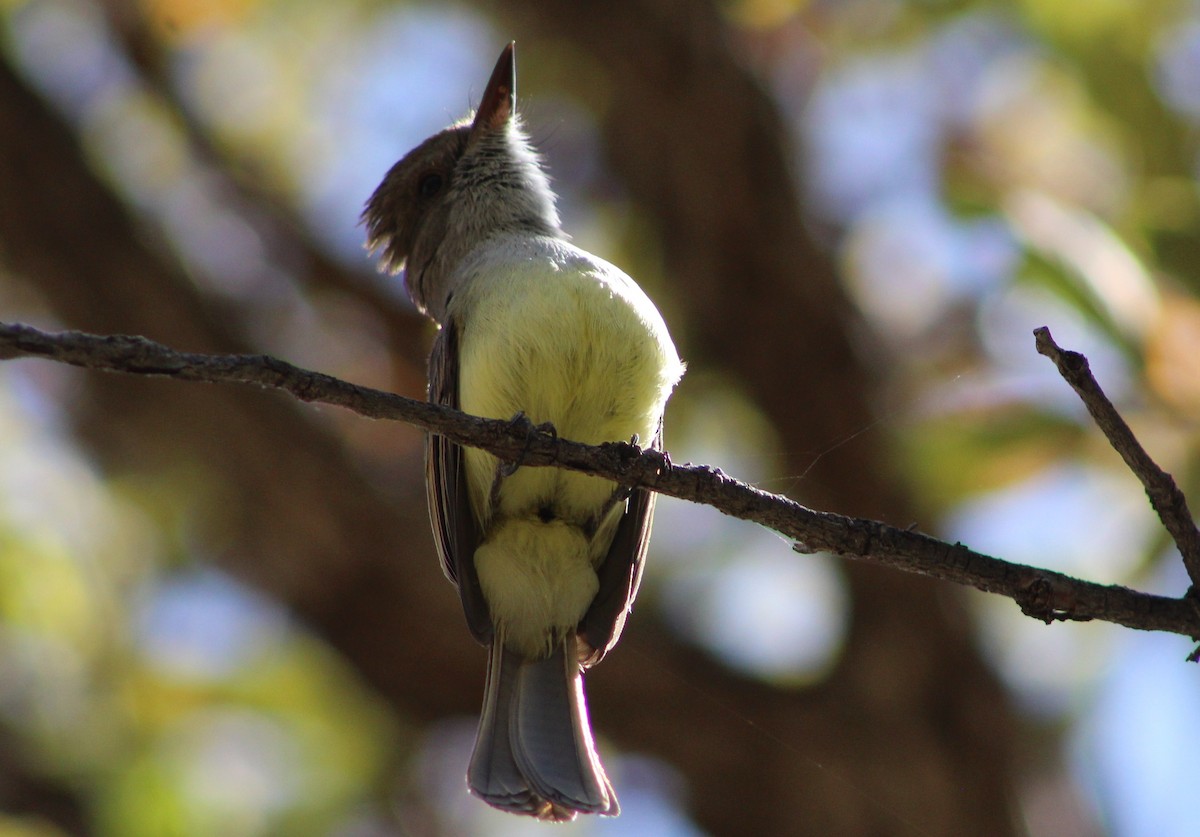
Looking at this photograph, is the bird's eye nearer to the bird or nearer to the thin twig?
the bird

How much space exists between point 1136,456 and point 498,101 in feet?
12.8

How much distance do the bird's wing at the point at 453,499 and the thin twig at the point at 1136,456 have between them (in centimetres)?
227

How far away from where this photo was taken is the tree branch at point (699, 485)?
2510 mm

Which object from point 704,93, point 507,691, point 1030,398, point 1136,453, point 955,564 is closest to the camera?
point 1136,453

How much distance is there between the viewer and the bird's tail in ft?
13.3

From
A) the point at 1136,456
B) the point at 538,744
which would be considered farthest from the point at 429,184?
the point at 1136,456

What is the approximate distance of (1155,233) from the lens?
5.66 m

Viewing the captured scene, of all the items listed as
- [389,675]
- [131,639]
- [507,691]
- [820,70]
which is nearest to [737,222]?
[820,70]

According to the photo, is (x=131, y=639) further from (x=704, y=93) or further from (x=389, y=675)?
(x=704, y=93)

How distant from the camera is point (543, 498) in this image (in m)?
4.28

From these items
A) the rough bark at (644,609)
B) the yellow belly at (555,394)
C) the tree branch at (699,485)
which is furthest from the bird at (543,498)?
the rough bark at (644,609)

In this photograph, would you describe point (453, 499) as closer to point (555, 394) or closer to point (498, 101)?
point (555, 394)

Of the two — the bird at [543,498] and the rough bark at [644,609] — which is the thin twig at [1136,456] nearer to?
the bird at [543,498]

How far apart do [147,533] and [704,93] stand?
472 cm
